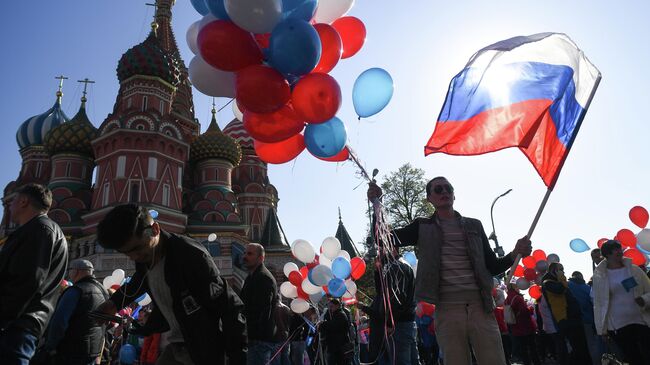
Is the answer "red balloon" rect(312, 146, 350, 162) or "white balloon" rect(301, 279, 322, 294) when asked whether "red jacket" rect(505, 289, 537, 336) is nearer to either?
"white balloon" rect(301, 279, 322, 294)

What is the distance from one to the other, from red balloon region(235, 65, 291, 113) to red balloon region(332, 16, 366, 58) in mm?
1194

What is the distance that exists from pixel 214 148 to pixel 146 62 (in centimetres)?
700

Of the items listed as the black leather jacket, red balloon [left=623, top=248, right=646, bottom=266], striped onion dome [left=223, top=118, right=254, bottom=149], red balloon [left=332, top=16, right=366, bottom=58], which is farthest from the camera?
striped onion dome [left=223, top=118, right=254, bottom=149]

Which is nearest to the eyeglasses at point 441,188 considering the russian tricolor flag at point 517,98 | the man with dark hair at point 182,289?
the russian tricolor flag at point 517,98

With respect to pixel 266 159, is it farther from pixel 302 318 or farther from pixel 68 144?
pixel 68 144

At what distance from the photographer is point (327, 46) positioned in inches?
172

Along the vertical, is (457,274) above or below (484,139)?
below

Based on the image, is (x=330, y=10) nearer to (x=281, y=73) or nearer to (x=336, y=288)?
(x=281, y=73)

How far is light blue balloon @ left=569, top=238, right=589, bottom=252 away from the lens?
997 cm

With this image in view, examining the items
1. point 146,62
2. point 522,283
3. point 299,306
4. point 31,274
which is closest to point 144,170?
point 146,62

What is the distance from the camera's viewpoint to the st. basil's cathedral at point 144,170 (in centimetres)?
2520

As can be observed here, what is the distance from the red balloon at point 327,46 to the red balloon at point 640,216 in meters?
7.04

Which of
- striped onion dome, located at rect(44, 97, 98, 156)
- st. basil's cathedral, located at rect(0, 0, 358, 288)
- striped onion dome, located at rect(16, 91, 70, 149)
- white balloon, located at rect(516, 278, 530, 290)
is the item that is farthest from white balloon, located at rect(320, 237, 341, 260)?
striped onion dome, located at rect(16, 91, 70, 149)

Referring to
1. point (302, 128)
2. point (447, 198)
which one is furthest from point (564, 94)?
point (302, 128)
